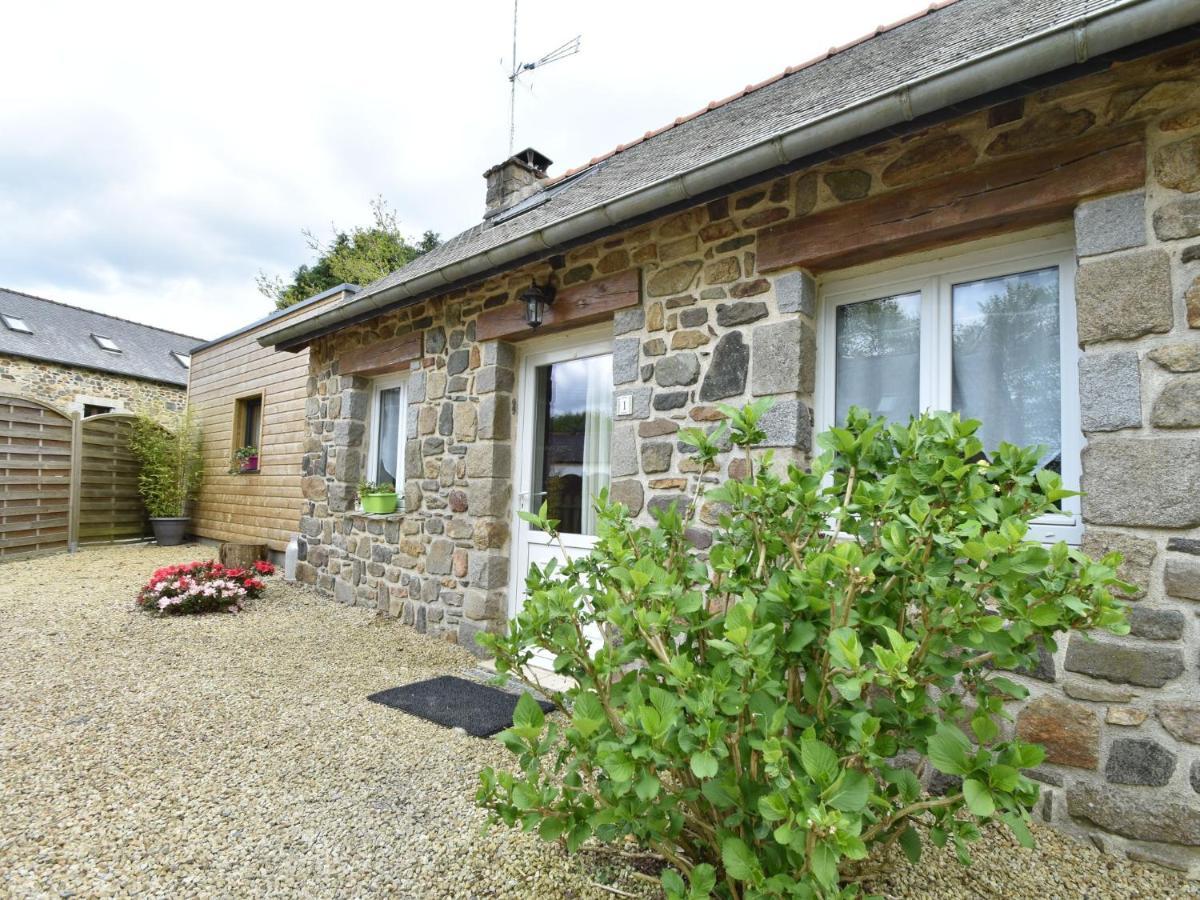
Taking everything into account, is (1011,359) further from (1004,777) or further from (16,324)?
(16,324)

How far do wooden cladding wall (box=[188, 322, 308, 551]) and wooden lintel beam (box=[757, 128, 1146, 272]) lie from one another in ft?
21.1

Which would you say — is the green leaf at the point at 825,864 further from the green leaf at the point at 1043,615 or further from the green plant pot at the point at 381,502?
the green plant pot at the point at 381,502

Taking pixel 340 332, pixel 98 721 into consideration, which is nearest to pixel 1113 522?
pixel 98 721

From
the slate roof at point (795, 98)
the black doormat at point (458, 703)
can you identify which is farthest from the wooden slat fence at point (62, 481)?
the black doormat at point (458, 703)

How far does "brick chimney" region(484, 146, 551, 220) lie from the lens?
616 cm

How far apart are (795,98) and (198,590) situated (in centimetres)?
582

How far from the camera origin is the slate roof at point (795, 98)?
2.39m

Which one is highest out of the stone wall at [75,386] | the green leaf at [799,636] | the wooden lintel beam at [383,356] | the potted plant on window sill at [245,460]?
the stone wall at [75,386]

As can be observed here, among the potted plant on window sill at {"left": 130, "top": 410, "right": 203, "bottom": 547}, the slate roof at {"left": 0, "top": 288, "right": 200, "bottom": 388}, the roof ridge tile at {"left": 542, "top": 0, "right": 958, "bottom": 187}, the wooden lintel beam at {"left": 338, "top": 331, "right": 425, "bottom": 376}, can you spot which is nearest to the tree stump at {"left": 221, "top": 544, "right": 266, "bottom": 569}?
the wooden lintel beam at {"left": 338, "top": 331, "right": 425, "bottom": 376}

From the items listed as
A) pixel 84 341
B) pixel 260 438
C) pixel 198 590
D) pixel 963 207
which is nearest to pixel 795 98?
pixel 963 207

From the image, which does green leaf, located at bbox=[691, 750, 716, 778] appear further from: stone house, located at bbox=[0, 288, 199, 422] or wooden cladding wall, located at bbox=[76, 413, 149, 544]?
stone house, located at bbox=[0, 288, 199, 422]

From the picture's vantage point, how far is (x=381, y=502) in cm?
497

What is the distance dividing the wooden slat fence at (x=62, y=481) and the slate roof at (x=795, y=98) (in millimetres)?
6229

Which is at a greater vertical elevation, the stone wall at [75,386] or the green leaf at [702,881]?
the stone wall at [75,386]
